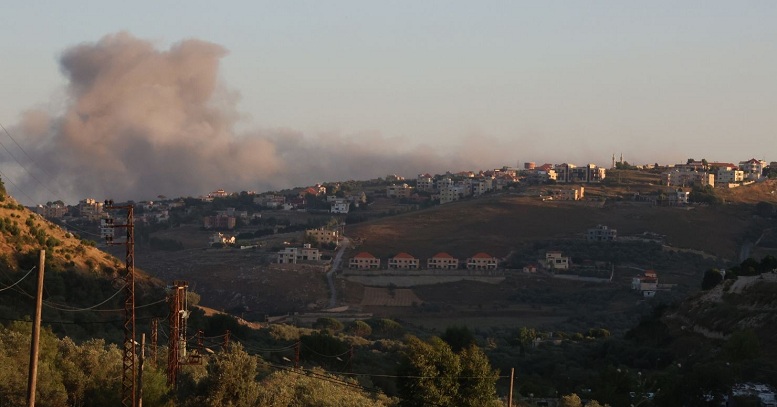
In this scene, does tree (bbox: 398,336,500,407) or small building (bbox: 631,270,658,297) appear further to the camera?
small building (bbox: 631,270,658,297)

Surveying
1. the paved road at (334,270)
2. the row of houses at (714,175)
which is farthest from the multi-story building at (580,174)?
the paved road at (334,270)

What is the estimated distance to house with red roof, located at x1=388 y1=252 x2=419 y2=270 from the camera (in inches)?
4172

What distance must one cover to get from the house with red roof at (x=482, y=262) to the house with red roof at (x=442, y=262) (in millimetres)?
1202

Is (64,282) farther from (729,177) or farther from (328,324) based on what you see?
(729,177)

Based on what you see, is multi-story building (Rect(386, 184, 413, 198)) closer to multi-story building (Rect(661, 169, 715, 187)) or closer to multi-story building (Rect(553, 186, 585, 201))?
multi-story building (Rect(553, 186, 585, 201))

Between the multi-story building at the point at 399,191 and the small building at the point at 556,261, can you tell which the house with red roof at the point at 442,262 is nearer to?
the small building at the point at 556,261

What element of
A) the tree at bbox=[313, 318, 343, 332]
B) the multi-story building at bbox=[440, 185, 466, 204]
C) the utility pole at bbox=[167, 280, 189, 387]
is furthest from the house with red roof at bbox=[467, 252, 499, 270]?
the utility pole at bbox=[167, 280, 189, 387]

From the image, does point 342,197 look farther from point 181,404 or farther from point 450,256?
point 181,404

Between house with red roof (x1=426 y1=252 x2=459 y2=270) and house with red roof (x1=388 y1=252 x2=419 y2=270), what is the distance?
1.16m

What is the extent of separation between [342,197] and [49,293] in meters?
112

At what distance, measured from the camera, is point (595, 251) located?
109 meters

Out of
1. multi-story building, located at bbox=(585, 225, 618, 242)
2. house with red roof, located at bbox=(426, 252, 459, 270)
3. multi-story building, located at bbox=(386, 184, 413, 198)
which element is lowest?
house with red roof, located at bbox=(426, 252, 459, 270)

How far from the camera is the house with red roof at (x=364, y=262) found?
349ft

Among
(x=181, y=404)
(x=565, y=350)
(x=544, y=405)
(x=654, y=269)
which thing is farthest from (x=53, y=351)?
(x=654, y=269)
